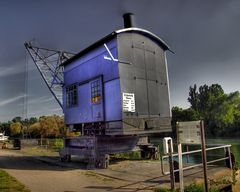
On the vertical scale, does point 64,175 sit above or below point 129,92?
below

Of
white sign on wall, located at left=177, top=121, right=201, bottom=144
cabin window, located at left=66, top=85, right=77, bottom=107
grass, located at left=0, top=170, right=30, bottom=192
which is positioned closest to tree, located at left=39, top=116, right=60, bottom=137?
cabin window, located at left=66, top=85, right=77, bottom=107

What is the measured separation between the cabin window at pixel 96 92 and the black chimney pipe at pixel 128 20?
371 cm

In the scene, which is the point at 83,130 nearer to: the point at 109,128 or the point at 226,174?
the point at 109,128

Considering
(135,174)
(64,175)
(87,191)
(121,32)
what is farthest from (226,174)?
(121,32)

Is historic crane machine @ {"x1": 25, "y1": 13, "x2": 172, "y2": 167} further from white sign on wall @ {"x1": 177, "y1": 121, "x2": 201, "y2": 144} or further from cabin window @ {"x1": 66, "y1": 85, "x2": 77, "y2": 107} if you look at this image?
white sign on wall @ {"x1": 177, "y1": 121, "x2": 201, "y2": 144}

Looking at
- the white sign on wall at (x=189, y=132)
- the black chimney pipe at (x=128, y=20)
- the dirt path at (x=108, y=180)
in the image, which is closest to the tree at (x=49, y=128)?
the black chimney pipe at (x=128, y=20)

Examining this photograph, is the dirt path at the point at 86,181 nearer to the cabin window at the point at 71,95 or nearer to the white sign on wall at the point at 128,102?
the white sign on wall at the point at 128,102

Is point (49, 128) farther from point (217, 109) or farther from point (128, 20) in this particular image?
point (128, 20)

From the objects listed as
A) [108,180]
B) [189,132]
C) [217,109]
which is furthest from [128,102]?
[217,109]

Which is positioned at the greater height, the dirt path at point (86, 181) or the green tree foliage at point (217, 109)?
the green tree foliage at point (217, 109)

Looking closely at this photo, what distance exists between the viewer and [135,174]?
1101cm

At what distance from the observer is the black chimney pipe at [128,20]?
15.5 meters

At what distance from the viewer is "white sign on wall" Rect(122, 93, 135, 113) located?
1335 centimetres

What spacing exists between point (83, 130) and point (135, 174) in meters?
6.31
